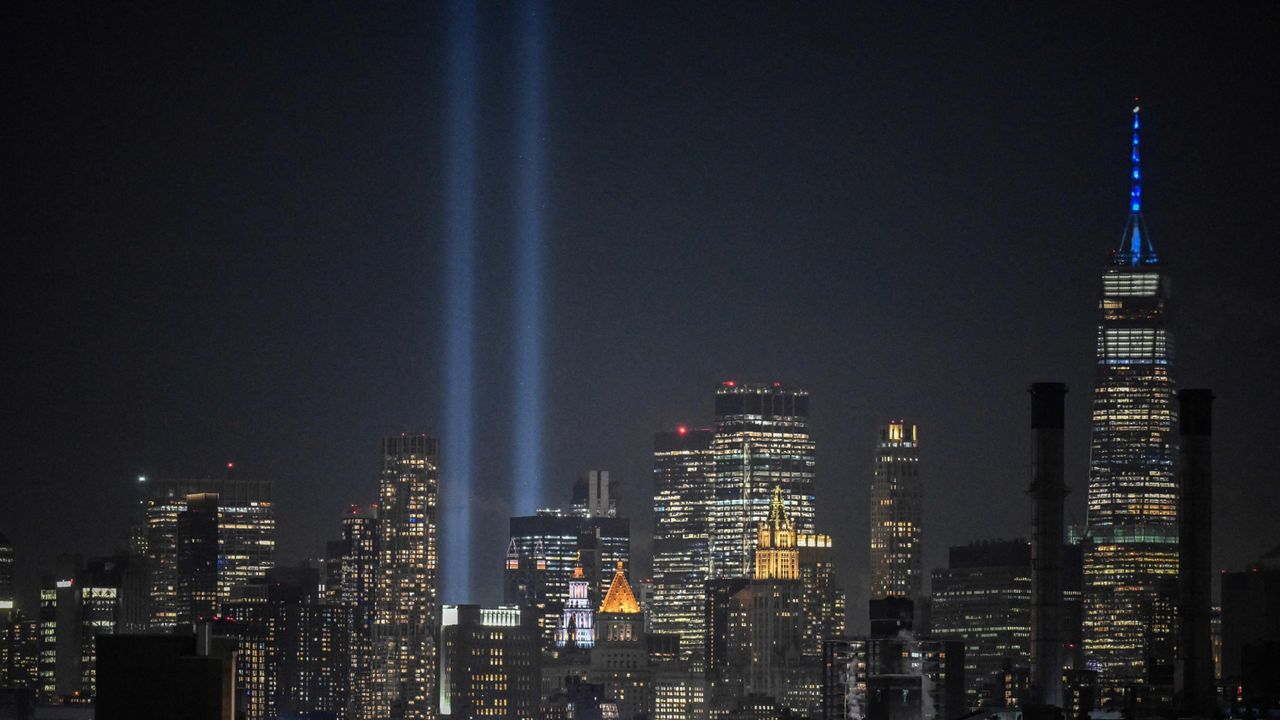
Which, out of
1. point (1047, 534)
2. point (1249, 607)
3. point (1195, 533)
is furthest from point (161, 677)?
point (1249, 607)

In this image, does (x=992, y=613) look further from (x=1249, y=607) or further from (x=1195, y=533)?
(x=1195, y=533)

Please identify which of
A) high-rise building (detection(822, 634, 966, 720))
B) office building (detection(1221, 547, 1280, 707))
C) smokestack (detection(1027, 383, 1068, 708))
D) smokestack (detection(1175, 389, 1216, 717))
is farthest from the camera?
office building (detection(1221, 547, 1280, 707))

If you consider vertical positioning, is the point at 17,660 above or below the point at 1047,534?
below

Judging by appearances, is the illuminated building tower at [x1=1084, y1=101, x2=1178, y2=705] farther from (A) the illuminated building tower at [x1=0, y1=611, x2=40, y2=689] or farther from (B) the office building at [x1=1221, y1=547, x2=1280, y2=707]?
(A) the illuminated building tower at [x1=0, y1=611, x2=40, y2=689]

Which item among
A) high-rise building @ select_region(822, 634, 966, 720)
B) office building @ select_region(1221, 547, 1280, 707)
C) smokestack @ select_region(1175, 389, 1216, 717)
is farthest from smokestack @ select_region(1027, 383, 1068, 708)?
office building @ select_region(1221, 547, 1280, 707)

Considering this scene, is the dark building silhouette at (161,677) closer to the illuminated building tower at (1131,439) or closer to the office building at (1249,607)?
the office building at (1249,607)

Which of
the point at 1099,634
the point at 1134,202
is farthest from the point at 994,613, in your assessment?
the point at 1134,202
